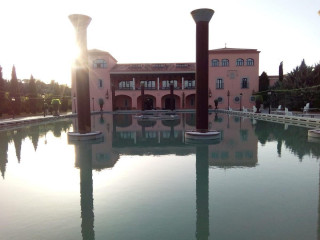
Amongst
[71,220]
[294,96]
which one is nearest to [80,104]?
[71,220]

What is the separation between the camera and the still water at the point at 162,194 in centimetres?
441

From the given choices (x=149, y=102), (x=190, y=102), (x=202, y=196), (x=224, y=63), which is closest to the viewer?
(x=202, y=196)

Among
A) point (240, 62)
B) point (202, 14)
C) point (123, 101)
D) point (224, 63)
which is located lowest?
point (123, 101)

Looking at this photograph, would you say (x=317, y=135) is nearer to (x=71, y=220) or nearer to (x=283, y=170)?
(x=283, y=170)

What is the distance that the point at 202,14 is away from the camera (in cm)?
1331

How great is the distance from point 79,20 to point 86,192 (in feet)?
36.8

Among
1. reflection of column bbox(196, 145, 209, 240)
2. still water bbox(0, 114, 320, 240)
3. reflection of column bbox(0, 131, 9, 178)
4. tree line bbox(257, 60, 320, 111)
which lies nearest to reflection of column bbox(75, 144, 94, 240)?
still water bbox(0, 114, 320, 240)

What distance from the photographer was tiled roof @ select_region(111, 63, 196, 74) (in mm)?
44072

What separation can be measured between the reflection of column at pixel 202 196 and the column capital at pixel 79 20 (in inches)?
391

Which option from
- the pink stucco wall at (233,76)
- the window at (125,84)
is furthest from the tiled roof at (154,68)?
the pink stucco wall at (233,76)

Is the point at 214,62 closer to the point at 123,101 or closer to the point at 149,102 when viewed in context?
the point at 149,102

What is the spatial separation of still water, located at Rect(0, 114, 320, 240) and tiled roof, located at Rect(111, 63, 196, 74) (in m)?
34.3

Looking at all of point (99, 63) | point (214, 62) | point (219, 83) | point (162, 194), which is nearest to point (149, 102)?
point (99, 63)

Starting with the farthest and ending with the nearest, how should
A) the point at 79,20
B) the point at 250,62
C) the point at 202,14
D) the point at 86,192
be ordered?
the point at 250,62, the point at 79,20, the point at 202,14, the point at 86,192
